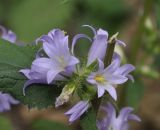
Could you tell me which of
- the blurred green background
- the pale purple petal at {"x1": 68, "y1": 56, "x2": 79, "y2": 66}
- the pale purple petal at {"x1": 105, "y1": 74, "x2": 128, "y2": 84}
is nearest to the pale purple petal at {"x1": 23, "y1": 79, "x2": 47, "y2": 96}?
the pale purple petal at {"x1": 68, "y1": 56, "x2": 79, "y2": 66}

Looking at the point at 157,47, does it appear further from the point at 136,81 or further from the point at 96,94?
the point at 96,94

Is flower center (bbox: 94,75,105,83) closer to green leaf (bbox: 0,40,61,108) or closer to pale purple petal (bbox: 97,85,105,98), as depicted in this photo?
pale purple petal (bbox: 97,85,105,98)

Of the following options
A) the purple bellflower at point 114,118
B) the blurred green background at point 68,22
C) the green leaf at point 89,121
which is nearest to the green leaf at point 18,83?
the green leaf at point 89,121

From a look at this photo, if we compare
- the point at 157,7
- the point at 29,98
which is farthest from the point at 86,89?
the point at 157,7

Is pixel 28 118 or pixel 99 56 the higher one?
pixel 99 56

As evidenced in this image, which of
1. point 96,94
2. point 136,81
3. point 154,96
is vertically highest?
point 96,94

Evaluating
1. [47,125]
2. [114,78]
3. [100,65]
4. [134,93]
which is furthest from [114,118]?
[134,93]
